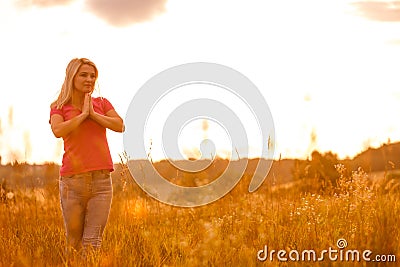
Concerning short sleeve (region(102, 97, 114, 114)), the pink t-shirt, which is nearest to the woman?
the pink t-shirt

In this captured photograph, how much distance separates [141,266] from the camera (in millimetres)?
4441

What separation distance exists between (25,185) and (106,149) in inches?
73.8

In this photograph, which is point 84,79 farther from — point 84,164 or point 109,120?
point 84,164

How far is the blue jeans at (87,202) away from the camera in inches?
179

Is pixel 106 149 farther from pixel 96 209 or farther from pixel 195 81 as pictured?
pixel 195 81

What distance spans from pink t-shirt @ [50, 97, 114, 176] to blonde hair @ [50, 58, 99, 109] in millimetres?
62

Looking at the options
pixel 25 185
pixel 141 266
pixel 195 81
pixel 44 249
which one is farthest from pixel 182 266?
pixel 195 81

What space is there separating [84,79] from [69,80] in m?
0.14

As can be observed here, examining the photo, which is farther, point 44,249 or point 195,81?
point 195,81

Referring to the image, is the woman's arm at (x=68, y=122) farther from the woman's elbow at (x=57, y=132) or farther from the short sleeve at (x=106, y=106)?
the short sleeve at (x=106, y=106)

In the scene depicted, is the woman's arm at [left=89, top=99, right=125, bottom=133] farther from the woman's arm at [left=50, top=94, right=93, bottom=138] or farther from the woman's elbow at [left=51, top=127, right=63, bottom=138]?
the woman's elbow at [left=51, top=127, right=63, bottom=138]

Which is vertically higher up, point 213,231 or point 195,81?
point 195,81

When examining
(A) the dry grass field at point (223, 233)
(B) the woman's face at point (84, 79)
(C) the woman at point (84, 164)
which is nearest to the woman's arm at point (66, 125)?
(C) the woman at point (84, 164)

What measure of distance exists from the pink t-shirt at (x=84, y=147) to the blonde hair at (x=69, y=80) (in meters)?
0.06
